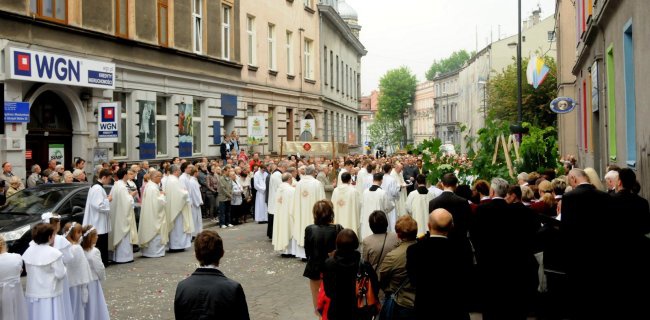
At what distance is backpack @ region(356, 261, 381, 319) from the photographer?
659 centimetres

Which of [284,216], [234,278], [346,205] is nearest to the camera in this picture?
[234,278]

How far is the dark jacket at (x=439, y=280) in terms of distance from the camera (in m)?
5.65

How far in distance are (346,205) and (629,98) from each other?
5.81m

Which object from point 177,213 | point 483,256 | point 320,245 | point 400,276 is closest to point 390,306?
point 400,276

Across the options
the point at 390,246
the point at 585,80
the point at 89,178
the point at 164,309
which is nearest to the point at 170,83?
the point at 89,178

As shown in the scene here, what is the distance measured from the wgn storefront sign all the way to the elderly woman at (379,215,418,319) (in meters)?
13.7

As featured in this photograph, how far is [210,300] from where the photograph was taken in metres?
5.07

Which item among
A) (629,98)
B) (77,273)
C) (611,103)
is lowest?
(77,273)

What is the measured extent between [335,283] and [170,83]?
2047 centimetres

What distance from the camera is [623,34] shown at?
1282cm

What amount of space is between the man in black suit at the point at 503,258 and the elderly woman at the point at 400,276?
1452 millimetres

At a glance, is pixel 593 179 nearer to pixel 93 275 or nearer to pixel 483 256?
pixel 483 256

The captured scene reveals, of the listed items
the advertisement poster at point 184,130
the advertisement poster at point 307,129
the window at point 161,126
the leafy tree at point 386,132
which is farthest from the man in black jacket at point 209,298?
the leafy tree at point 386,132

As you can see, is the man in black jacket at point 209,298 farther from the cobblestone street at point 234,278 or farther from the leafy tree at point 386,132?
the leafy tree at point 386,132
